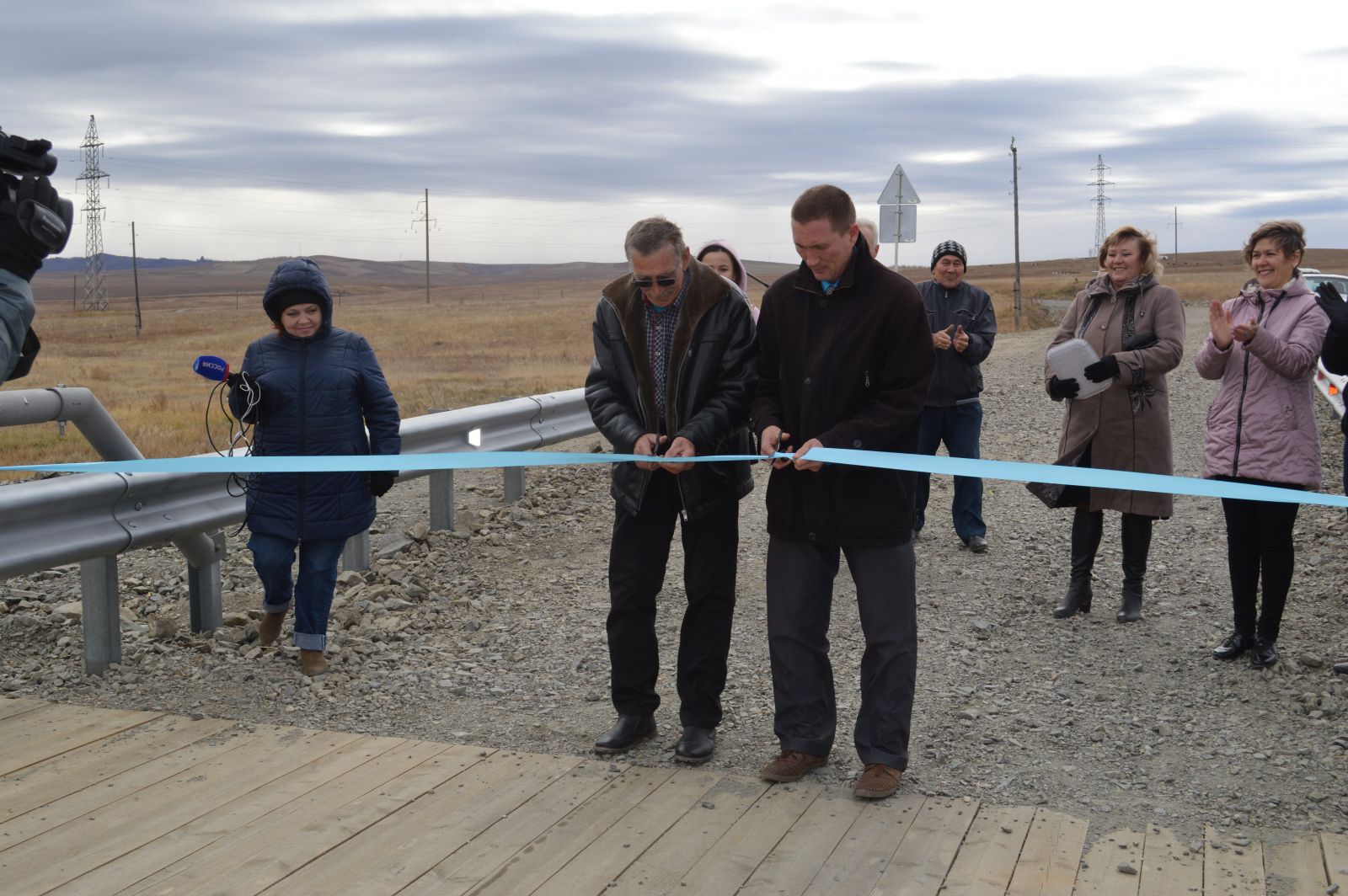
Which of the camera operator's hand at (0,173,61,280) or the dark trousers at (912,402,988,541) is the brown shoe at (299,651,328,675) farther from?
the dark trousers at (912,402,988,541)

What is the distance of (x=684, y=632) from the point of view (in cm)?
488

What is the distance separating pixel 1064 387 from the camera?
654cm

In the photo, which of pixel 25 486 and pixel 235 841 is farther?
pixel 25 486

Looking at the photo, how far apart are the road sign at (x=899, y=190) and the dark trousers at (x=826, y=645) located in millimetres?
14552

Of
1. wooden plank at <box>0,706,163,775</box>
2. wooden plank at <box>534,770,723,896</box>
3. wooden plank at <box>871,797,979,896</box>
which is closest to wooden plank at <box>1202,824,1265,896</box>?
wooden plank at <box>871,797,979,896</box>

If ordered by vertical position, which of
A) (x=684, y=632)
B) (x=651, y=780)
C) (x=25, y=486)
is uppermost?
(x=25, y=486)

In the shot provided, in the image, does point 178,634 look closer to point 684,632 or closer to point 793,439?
point 684,632

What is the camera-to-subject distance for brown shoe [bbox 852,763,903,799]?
4164 mm

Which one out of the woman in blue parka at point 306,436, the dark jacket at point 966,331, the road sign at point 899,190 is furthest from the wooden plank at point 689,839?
the road sign at point 899,190

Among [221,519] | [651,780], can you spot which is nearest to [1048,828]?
[651,780]

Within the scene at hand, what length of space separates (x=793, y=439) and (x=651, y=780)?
1297mm

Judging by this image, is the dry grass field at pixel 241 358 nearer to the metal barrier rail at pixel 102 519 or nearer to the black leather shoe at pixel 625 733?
the metal barrier rail at pixel 102 519

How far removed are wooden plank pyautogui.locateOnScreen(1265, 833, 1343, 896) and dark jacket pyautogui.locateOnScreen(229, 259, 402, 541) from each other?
3762 millimetres

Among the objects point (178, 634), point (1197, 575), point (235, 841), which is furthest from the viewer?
point (1197, 575)
